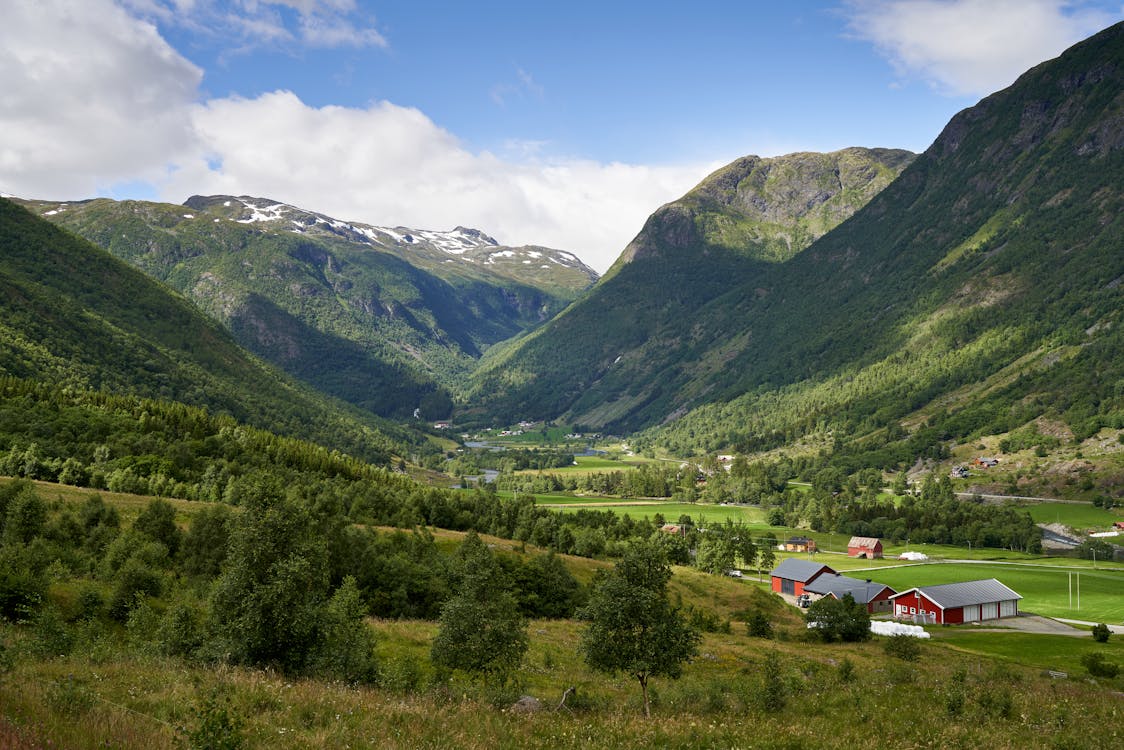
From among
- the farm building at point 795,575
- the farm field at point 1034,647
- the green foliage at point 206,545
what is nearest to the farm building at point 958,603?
the farm field at point 1034,647

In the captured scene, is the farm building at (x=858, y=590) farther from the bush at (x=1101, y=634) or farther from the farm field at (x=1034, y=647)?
the bush at (x=1101, y=634)

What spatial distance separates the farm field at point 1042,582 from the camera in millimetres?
107750

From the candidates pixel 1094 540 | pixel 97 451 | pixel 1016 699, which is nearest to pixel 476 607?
pixel 1016 699

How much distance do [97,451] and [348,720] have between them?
9838 centimetres

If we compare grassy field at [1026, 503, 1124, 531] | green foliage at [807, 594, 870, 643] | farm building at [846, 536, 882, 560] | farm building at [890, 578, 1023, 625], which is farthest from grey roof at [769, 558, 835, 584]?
grassy field at [1026, 503, 1124, 531]

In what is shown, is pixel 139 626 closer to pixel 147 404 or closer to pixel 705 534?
pixel 147 404

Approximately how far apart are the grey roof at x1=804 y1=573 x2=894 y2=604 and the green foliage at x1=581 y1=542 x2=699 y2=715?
94.6 m

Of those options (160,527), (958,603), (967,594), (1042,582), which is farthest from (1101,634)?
(160,527)

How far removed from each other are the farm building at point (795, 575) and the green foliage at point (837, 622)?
133 feet

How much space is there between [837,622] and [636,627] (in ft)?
203

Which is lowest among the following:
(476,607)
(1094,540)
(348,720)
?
(1094,540)

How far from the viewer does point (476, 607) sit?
33.8 metres

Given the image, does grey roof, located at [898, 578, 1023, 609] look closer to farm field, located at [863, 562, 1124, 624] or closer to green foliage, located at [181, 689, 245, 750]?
farm field, located at [863, 562, 1124, 624]

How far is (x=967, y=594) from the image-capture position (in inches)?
4304
